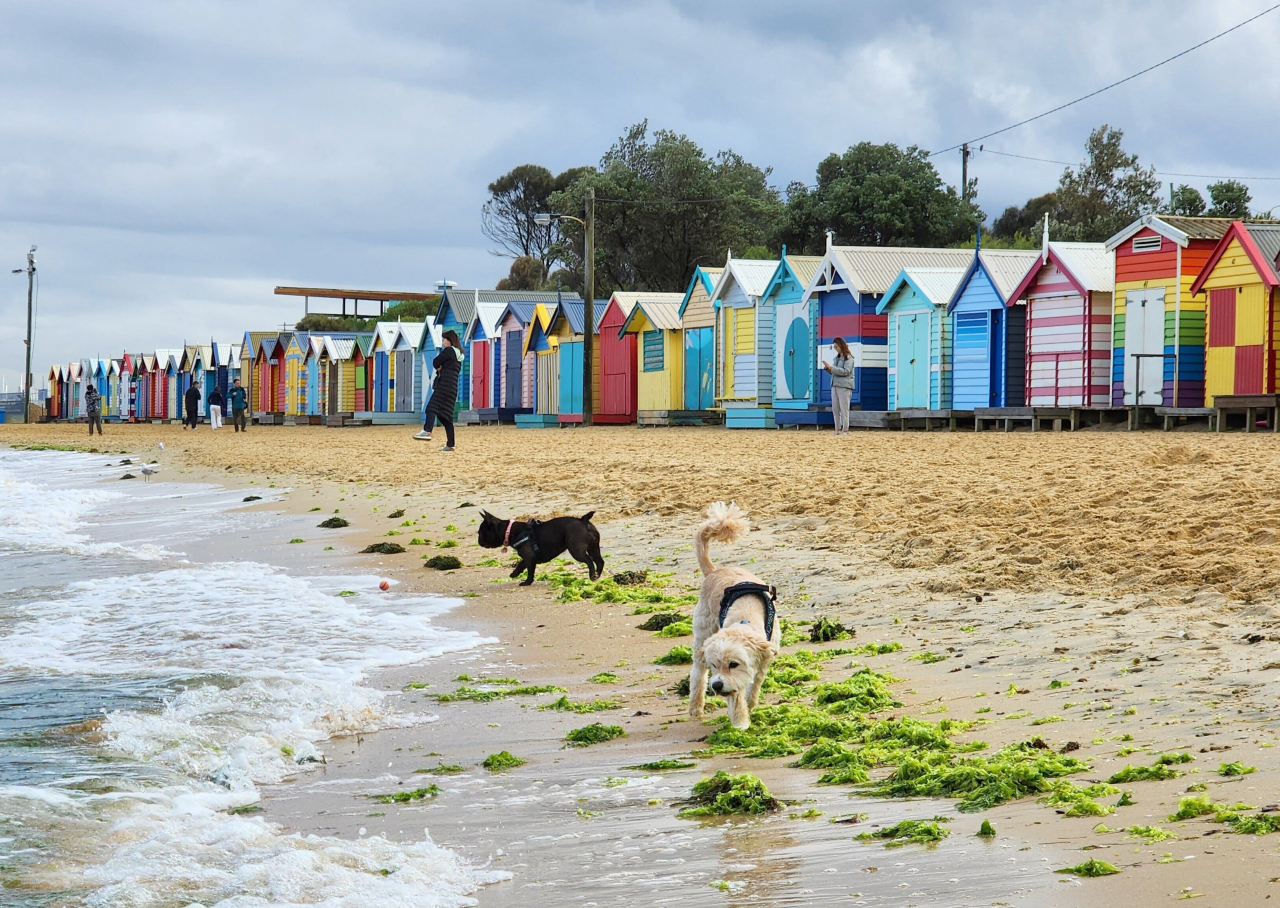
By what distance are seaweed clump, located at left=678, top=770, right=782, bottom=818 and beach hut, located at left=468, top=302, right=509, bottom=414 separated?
43.0 metres

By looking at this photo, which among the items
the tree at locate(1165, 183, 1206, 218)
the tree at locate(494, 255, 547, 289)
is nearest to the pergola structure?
the tree at locate(494, 255, 547, 289)

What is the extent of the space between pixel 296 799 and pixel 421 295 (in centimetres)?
8261

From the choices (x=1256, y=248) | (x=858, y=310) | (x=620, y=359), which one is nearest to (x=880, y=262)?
(x=858, y=310)

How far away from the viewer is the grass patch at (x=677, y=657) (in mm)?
6551

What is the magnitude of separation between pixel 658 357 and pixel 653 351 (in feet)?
1.21

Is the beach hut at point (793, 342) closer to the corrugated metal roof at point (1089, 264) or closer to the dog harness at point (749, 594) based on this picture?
the corrugated metal roof at point (1089, 264)

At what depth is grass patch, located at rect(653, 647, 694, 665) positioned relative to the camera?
6.55 m

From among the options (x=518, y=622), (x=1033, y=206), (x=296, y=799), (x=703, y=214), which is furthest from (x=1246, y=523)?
(x=1033, y=206)

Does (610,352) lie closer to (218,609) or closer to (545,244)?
(218,609)

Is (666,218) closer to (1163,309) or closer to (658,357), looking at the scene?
(658,357)

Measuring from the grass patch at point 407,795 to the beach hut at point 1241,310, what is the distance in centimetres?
1984

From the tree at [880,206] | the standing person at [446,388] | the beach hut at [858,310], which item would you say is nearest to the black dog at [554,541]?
the standing person at [446,388]

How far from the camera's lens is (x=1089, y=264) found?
83.8ft

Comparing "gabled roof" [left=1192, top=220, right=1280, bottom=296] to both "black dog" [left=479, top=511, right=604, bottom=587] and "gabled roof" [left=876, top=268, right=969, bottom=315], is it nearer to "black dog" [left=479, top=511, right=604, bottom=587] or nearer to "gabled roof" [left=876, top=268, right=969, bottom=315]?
"gabled roof" [left=876, top=268, right=969, bottom=315]
